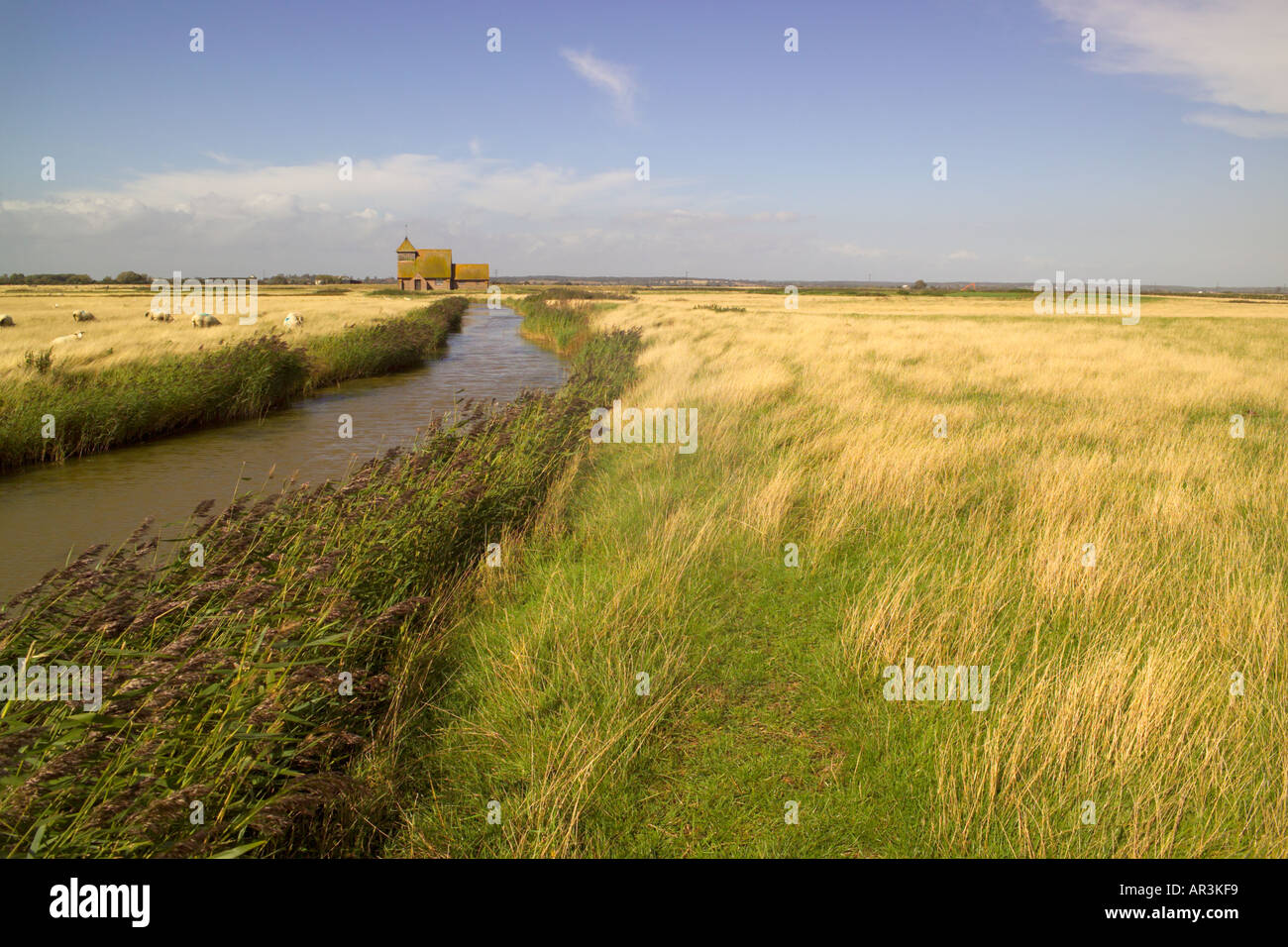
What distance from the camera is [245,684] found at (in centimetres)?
305

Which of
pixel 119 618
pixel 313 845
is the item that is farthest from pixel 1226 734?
pixel 119 618

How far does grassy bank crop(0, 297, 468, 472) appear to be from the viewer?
11.3m

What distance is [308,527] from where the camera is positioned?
16.6ft

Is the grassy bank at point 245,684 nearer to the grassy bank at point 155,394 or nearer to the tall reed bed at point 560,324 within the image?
the grassy bank at point 155,394

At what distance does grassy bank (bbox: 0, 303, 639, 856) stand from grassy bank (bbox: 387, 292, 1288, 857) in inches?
14.6

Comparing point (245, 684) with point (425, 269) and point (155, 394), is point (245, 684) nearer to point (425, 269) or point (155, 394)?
point (155, 394)
